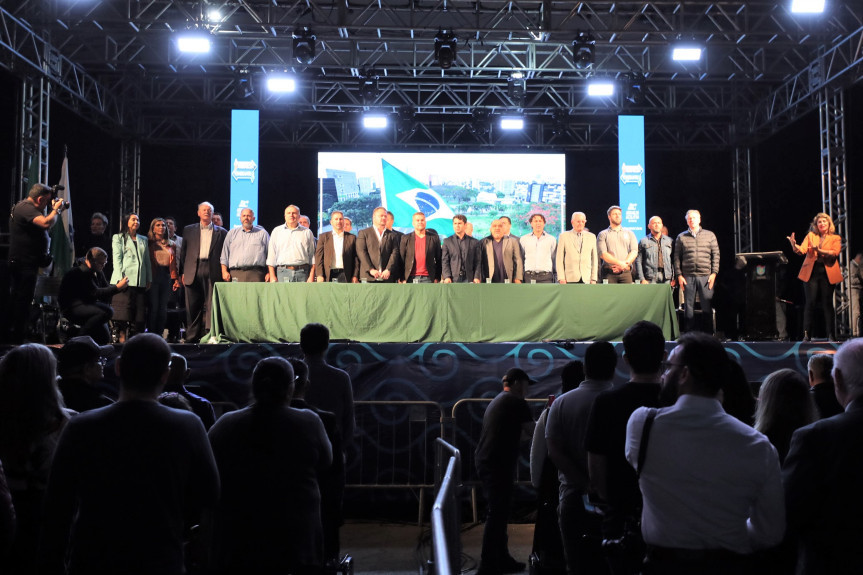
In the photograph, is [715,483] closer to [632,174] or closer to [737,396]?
[737,396]

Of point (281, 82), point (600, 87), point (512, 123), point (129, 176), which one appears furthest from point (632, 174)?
point (129, 176)

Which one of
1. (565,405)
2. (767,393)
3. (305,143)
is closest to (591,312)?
(565,405)

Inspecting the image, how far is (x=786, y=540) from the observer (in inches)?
105

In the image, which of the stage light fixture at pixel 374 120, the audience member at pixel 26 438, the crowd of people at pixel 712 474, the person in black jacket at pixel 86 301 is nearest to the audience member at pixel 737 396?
the crowd of people at pixel 712 474

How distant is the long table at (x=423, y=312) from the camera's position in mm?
8828

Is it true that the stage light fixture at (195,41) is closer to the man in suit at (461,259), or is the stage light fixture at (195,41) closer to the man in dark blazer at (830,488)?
the man in suit at (461,259)

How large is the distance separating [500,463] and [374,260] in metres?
5.22

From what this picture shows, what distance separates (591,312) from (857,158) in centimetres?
828

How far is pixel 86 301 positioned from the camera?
9211 mm

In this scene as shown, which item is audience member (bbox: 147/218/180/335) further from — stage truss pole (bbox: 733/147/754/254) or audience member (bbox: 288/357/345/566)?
stage truss pole (bbox: 733/147/754/254)

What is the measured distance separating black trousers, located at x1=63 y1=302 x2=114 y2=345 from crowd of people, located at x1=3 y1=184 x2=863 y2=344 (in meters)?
0.11

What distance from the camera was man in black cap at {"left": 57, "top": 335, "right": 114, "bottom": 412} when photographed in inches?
145

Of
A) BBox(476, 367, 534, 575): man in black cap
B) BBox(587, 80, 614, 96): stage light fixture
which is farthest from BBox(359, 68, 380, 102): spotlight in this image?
BBox(476, 367, 534, 575): man in black cap

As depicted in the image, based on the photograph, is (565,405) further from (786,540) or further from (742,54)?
(742,54)
